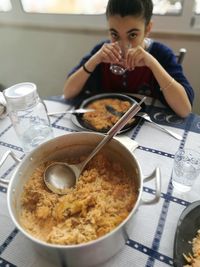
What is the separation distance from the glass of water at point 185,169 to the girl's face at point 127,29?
502mm

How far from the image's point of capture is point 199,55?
1446mm

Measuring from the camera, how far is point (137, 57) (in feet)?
3.03

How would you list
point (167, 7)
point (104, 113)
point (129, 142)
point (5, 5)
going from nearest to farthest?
point (129, 142), point (104, 113), point (167, 7), point (5, 5)

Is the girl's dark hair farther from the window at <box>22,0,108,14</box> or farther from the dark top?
the window at <box>22,0,108,14</box>

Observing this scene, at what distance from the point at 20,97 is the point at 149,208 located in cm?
42

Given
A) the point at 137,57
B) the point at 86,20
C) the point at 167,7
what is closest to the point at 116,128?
Result: the point at 137,57

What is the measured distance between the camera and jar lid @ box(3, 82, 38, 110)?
0.64 m

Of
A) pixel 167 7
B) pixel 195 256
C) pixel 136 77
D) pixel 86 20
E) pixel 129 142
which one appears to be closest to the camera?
pixel 195 256

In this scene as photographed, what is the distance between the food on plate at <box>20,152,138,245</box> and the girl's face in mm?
556

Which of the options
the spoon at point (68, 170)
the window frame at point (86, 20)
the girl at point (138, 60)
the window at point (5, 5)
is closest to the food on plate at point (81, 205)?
the spoon at point (68, 170)

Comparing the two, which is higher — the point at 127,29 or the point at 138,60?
the point at 127,29

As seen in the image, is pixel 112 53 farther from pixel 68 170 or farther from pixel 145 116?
pixel 68 170

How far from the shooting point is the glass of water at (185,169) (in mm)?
607

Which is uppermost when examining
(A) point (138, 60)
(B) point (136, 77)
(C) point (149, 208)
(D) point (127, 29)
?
(D) point (127, 29)
